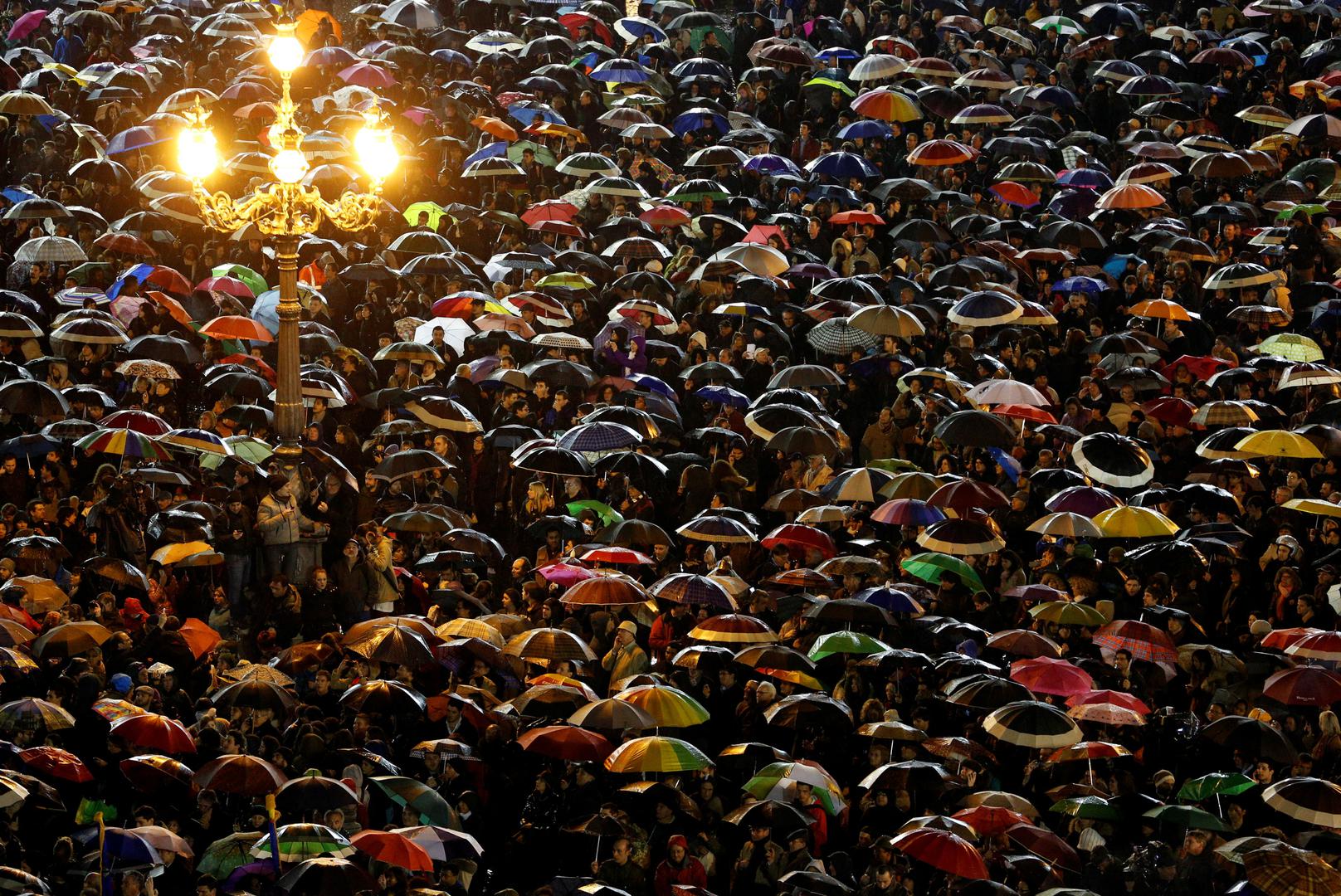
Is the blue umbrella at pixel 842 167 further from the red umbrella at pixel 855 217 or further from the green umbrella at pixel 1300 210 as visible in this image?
the green umbrella at pixel 1300 210

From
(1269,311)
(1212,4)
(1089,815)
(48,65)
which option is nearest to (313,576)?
(1089,815)

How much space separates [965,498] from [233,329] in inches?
336

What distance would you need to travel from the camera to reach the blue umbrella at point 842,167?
31.6m

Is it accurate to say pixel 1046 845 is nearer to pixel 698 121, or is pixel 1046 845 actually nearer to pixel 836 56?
pixel 698 121

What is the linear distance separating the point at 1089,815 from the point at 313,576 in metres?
7.76

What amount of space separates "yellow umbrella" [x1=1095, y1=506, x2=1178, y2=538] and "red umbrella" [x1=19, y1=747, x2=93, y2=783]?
992cm

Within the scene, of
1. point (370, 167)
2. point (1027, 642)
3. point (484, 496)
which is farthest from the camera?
point (484, 496)

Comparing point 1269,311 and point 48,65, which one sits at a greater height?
point 48,65

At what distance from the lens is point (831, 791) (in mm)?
17344

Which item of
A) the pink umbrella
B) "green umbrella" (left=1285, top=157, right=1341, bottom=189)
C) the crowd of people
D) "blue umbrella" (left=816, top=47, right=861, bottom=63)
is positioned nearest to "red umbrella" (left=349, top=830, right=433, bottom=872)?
the crowd of people

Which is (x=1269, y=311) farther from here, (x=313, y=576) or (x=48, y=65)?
(x=48, y=65)

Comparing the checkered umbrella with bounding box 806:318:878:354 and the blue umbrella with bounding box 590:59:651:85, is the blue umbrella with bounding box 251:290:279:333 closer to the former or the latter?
the checkered umbrella with bounding box 806:318:878:354

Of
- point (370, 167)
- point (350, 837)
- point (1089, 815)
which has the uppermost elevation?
point (370, 167)

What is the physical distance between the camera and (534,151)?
32.8 m
